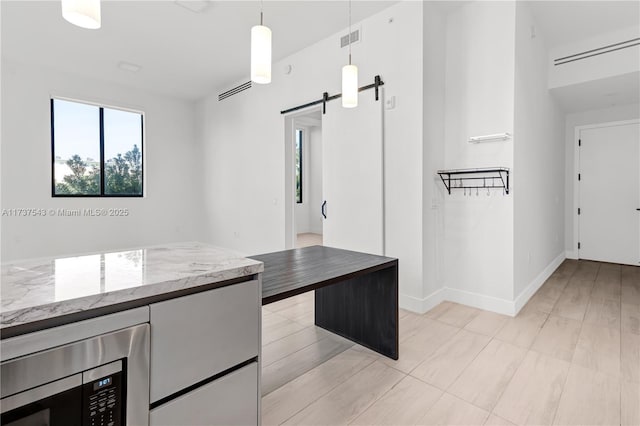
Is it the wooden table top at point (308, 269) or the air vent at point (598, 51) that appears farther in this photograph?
the air vent at point (598, 51)

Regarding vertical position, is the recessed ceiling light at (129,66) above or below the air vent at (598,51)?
above

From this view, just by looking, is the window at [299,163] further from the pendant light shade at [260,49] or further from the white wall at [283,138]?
the pendant light shade at [260,49]

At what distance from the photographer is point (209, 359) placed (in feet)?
3.95

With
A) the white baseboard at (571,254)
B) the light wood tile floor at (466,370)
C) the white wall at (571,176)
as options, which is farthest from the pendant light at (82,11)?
the white baseboard at (571,254)

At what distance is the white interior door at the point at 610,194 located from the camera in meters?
4.90

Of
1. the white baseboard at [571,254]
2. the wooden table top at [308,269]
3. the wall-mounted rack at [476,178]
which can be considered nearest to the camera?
the wooden table top at [308,269]

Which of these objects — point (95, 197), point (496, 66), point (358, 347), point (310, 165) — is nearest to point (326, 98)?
point (496, 66)

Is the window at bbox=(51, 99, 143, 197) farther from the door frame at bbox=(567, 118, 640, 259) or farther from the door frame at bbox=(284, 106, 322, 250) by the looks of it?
the door frame at bbox=(567, 118, 640, 259)

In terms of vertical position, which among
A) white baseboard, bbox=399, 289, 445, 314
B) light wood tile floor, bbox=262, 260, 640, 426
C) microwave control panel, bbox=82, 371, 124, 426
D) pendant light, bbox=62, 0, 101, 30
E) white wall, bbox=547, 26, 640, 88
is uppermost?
white wall, bbox=547, 26, 640, 88

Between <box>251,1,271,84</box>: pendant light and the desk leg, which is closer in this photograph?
<box>251,1,271,84</box>: pendant light

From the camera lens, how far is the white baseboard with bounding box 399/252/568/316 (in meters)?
3.06

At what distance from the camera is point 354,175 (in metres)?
3.65

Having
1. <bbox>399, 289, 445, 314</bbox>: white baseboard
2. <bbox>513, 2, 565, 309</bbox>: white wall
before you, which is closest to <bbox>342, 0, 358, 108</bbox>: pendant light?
<bbox>513, 2, 565, 309</bbox>: white wall

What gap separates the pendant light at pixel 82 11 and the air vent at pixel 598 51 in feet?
16.8
